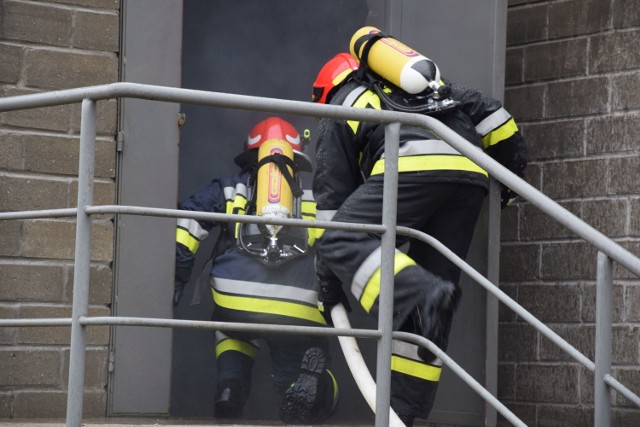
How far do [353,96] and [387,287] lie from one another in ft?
5.01

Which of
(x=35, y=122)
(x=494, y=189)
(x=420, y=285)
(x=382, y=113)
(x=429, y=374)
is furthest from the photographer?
(x=494, y=189)

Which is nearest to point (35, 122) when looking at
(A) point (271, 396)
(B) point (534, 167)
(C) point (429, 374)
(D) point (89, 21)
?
(D) point (89, 21)

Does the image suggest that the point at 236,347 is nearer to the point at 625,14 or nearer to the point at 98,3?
the point at 98,3

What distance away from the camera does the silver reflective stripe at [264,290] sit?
4621mm

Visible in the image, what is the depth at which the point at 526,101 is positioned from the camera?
18.7ft

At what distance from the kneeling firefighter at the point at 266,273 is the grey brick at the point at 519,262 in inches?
48.5

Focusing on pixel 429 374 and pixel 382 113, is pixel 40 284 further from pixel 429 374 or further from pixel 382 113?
pixel 382 113

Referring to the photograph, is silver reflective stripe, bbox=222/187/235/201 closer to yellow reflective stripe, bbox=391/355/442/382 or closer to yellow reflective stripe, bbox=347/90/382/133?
yellow reflective stripe, bbox=347/90/382/133

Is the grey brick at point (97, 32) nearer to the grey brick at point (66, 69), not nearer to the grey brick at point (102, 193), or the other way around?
the grey brick at point (66, 69)

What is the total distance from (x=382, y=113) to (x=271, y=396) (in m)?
1.58

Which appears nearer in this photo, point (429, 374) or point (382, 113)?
point (382, 113)

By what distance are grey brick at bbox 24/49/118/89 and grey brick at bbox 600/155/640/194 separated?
2184mm

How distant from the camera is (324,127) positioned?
14.6 feet

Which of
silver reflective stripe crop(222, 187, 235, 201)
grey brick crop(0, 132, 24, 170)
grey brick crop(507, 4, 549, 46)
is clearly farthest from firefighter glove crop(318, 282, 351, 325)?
grey brick crop(507, 4, 549, 46)
